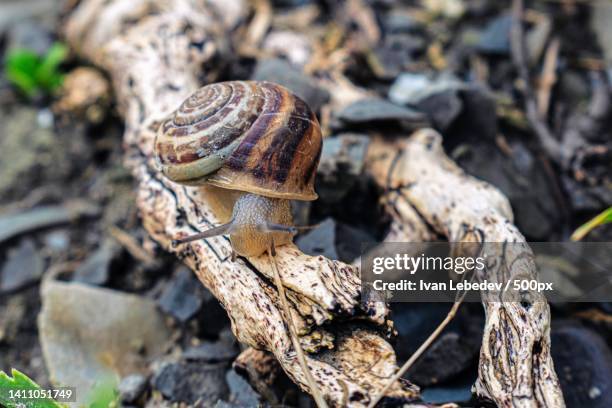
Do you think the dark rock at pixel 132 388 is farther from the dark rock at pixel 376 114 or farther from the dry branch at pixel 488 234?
the dark rock at pixel 376 114

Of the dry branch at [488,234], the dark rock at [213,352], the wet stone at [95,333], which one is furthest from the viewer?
the wet stone at [95,333]

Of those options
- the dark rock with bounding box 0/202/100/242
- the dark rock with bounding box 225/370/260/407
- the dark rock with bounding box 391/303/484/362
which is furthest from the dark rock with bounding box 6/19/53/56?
the dark rock with bounding box 391/303/484/362

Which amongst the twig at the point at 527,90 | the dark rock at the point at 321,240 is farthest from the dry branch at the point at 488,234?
the twig at the point at 527,90

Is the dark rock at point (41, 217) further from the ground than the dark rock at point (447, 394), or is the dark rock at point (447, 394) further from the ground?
the dark rock at point (447, 394)

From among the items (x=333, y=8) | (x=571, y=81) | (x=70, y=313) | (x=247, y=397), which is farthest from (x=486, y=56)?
(x=70, y=313)

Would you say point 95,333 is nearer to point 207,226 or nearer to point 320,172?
point 207,226

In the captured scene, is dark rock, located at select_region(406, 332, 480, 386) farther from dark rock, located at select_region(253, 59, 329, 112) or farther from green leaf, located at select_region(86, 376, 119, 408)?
dark rock, located at select_region(253, 59, 329, 112)

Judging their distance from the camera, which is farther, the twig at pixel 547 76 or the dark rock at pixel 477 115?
the twig at pixel 547 76
